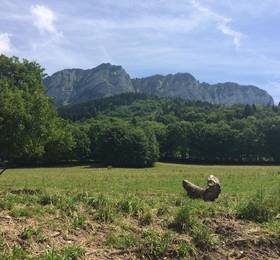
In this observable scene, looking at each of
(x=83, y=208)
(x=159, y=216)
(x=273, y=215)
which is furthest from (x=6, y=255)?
(x=273, y=215)

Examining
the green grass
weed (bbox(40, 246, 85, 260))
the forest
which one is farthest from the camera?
the green grass

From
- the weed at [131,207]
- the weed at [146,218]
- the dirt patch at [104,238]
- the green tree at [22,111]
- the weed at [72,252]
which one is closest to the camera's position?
the weed at [72,252]

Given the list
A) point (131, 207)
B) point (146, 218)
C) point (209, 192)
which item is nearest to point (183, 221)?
point (146, 218)

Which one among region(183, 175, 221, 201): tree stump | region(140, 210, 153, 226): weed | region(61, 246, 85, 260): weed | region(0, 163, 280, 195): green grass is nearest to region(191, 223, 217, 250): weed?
region(140, 210, 153, 226): weed

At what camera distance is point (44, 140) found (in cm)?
3203

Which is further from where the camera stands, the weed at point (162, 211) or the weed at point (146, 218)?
the weed at point (162, 211)

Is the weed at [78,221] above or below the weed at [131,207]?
below

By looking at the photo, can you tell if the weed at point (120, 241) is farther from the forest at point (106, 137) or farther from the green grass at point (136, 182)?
the forest at point (106, 137)

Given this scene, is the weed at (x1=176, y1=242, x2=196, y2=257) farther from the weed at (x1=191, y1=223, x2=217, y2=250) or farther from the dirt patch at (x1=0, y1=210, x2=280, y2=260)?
the weed at (x1=191, y1=223, x2=217, y2=250)

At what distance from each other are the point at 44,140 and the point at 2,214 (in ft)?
66.6

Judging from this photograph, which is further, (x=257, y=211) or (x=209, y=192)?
(x=209, y=192)

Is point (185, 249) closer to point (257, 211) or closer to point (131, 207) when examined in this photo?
point (131, 207)

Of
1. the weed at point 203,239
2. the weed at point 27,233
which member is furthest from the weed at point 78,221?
the weed at point 203,239

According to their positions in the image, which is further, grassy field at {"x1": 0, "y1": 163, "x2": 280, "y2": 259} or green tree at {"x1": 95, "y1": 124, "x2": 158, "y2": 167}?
green tree at {"x1": 95, "y1": 124, "x2": 158, "y2": 167}
